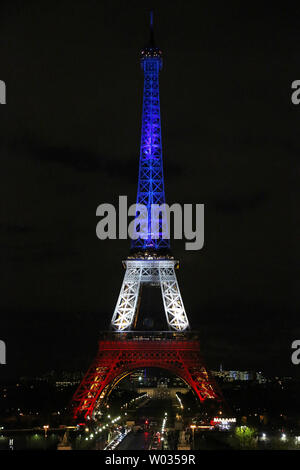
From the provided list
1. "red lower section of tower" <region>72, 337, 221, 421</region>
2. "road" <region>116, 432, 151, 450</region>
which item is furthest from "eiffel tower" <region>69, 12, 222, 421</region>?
"road" <region>116, 432, 151, 450</region>

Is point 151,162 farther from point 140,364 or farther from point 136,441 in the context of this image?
point 136,441

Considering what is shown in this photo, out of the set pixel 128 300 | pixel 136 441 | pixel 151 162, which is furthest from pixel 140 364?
pixel 151 162

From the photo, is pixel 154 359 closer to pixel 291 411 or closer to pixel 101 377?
pixel 101 377

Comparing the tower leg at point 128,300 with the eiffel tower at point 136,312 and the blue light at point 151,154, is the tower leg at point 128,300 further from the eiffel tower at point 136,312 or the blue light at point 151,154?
the blue light at point 151,154

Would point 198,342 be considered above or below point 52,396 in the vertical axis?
above

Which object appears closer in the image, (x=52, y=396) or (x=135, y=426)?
(x=135, y=426)
